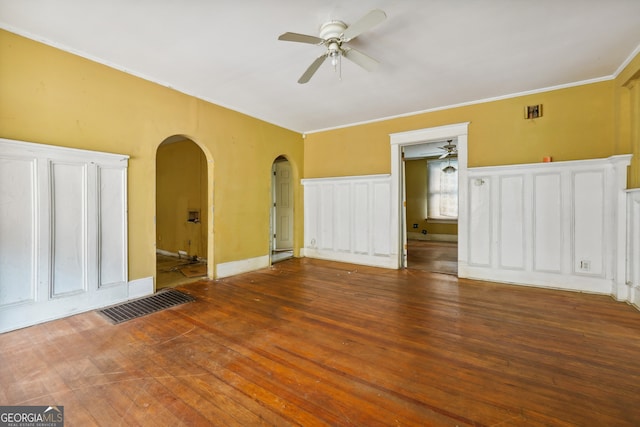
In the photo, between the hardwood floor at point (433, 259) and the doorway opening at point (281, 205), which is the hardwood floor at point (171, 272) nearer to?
the doorway opening at point (281, 205)

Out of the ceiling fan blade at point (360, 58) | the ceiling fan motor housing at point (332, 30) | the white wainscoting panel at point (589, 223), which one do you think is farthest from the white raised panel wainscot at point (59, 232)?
the white wainscoting panel at point (589, 223)

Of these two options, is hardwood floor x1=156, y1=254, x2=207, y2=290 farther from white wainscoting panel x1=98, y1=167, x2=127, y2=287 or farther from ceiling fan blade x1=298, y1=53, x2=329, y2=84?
ceiling fan blade x1=298, y1=53, x2=329, y2=84

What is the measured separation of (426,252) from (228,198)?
5.19 m

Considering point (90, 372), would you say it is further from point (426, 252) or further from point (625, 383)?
point (426, 252)

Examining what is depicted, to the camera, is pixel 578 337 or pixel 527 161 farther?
pixel 527 161

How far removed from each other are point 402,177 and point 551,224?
2.36m

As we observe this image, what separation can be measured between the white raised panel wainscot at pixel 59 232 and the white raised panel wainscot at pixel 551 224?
5017mm

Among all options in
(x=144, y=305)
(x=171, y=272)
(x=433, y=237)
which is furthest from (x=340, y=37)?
(x=433, y=237)

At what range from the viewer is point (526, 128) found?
13.1ft

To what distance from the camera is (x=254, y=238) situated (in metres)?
4.95

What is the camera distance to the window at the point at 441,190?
28.8 ft

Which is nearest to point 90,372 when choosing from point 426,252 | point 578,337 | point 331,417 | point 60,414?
point 60,414

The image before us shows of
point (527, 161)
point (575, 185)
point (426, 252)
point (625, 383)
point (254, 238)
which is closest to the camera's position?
point (625, 383)

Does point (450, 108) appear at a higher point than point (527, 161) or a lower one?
higher
